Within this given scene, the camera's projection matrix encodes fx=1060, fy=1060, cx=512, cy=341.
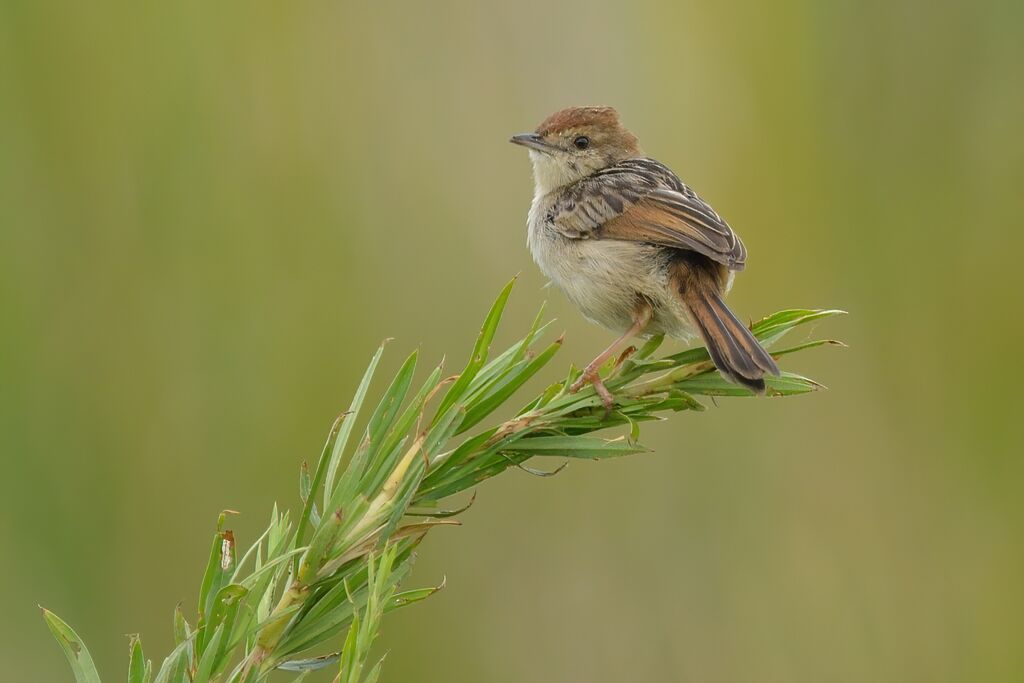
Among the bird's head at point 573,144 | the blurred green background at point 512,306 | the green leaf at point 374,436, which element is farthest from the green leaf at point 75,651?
the bird's head at point 573,144

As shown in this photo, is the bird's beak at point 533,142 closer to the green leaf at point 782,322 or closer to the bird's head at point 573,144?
the bird's head at point 573,144

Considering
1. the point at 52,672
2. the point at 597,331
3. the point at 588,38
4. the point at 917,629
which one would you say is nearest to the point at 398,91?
the point at 588,38

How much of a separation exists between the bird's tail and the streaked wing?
10 cm

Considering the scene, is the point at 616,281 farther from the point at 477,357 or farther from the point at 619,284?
the point at 477,357

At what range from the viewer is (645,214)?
107 inches

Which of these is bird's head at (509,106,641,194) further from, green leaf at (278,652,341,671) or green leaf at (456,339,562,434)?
green leaf at (278,652,341,671)

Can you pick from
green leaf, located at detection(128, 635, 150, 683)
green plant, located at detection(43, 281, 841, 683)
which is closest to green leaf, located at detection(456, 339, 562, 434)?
green plant, located at detection(43, 281, 841, 683)

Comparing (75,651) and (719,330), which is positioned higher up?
(719,330)

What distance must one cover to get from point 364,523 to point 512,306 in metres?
2.65

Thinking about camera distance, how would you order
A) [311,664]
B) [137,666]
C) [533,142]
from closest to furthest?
[137,666]
[311,664]
[533,142]

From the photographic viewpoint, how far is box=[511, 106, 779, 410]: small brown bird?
7.90 feet

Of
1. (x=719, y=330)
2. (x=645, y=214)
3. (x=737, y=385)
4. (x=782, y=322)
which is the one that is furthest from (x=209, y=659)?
(x=645, y=214)

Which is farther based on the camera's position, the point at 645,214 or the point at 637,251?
the point at 645,214

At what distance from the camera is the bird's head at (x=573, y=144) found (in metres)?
3.37
